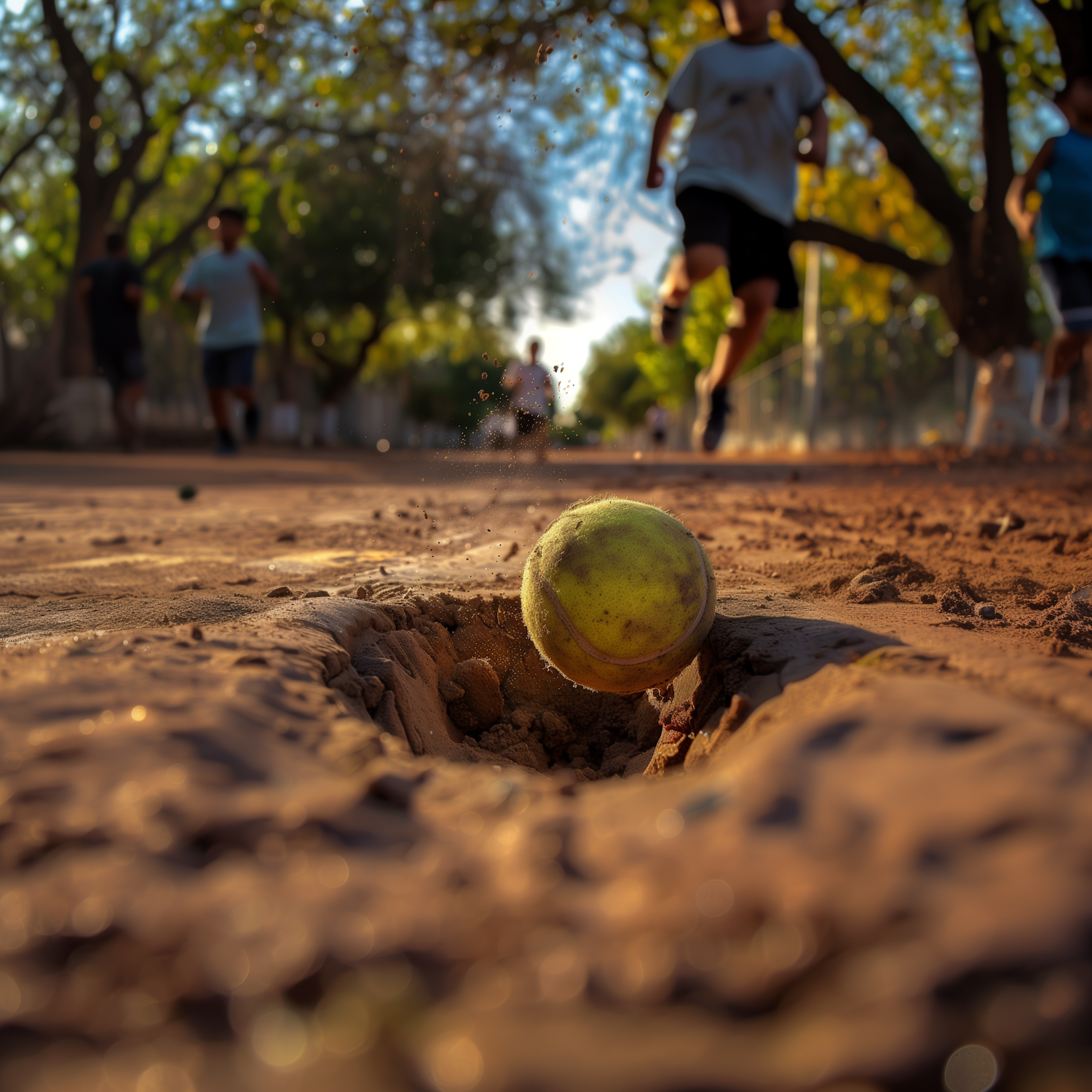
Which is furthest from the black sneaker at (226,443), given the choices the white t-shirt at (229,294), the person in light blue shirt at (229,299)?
the white t-shirt at (229,294)

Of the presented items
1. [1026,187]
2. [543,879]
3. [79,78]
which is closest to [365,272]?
[79,78]

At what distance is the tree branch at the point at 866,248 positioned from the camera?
10.2 m

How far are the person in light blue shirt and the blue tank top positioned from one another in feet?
20.9

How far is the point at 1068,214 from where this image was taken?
20.2 feet

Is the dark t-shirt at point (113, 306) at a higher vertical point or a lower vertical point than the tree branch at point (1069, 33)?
lower

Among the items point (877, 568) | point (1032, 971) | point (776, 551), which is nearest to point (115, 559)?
point (776, 551)

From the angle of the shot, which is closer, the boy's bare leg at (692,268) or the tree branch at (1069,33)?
the boy's bare leg at (692,268)

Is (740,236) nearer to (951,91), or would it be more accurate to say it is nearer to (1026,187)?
(1026,187)

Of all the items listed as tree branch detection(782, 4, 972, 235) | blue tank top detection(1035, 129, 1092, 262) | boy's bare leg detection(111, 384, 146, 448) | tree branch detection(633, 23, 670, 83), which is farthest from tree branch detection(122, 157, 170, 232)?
blue tank top detection(1035, 129, 1092, 262)

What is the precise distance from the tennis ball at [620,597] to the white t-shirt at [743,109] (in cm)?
376

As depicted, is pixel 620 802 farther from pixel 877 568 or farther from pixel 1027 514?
pixel 1027 514

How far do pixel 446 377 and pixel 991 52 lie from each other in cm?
4483

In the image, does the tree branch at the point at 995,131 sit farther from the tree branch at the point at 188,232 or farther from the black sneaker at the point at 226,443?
the tree branch at the point at 188,232

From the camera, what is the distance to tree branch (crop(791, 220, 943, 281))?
10227 mm
